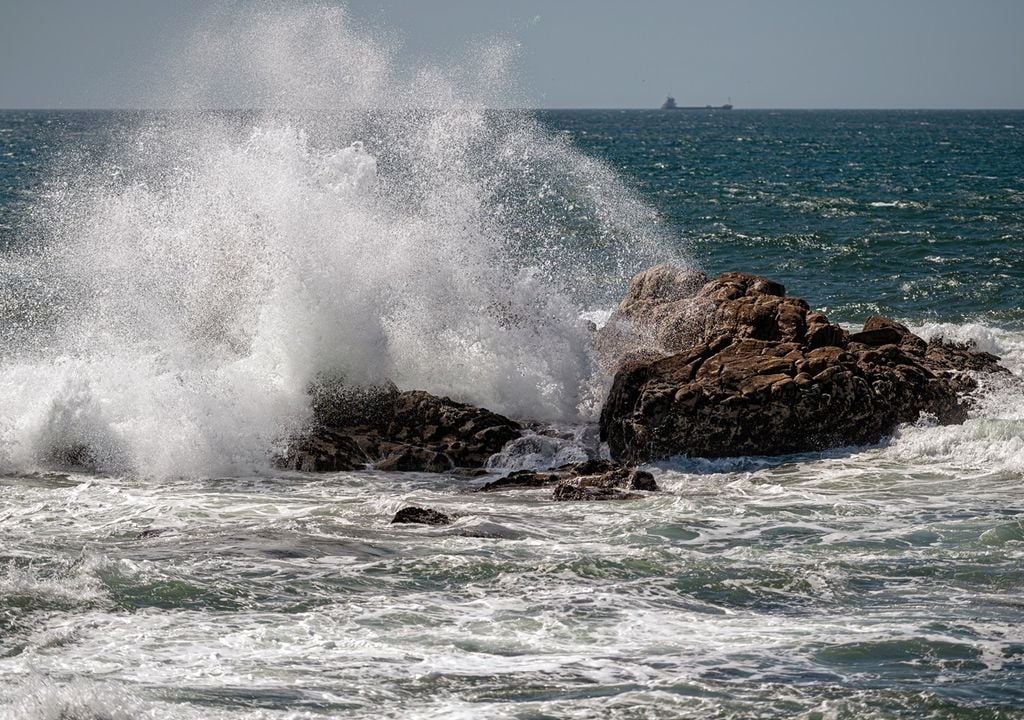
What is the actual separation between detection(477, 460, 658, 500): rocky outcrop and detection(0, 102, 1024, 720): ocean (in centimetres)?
23

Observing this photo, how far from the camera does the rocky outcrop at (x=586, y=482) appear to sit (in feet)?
37.0

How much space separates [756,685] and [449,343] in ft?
27.8

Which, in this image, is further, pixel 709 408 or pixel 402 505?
pixel 709 408

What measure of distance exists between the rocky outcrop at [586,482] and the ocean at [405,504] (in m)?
0.23

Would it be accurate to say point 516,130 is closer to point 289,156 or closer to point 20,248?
point 20,248

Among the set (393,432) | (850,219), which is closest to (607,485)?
(393,432)

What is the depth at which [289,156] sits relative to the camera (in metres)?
16.3

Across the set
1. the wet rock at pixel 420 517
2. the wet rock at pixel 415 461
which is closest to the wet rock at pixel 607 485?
the wet rock at pixel 420 517

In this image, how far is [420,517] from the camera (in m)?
10.4

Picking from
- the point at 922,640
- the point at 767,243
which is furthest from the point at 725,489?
the point at 767,243

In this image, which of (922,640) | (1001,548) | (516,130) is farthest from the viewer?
(516,130)

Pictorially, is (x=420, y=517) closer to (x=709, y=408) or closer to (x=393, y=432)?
(x=393, y=432)

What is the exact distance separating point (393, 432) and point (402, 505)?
2362 millimetres

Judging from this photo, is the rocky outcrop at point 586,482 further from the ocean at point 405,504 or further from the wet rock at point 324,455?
the wet rock at point 324,455
